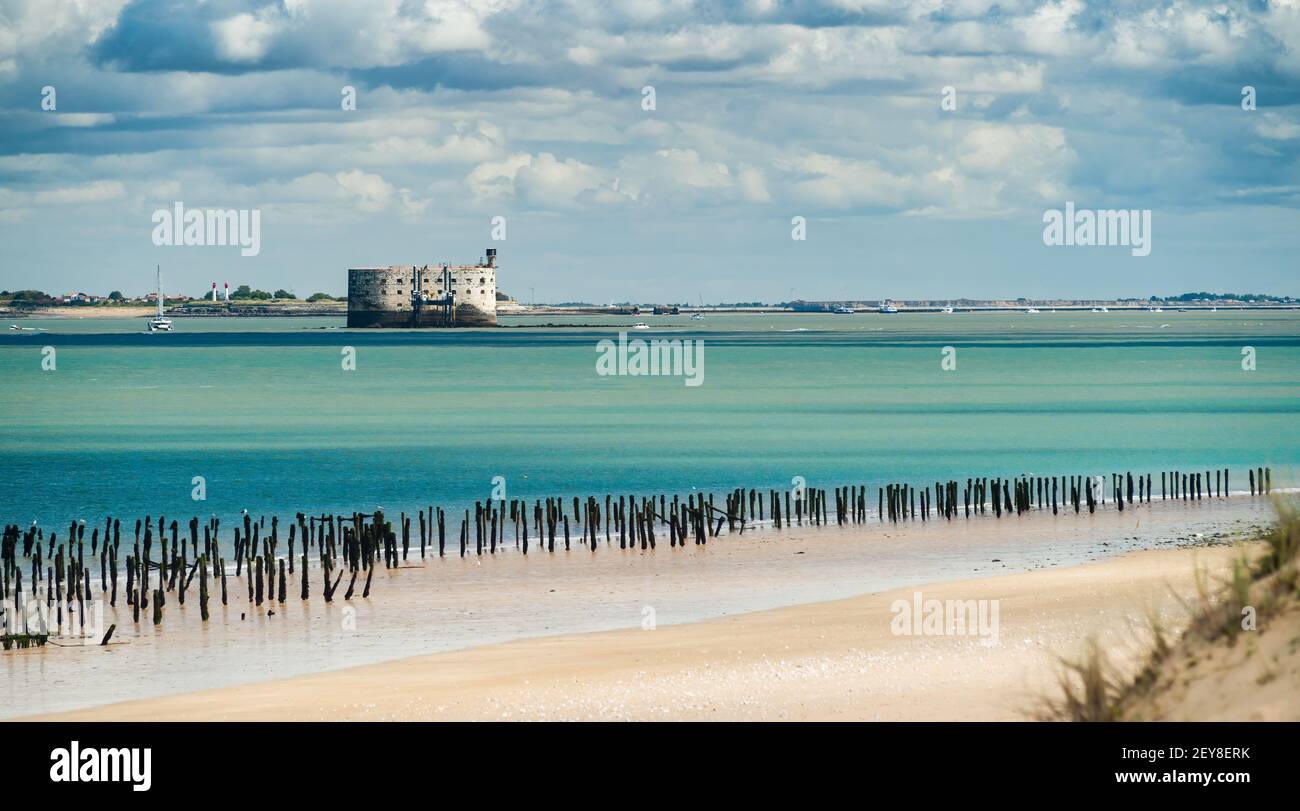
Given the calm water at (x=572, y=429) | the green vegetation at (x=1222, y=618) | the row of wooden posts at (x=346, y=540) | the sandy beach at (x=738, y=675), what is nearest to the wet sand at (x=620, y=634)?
the sandy beach at (x=738, y=675)

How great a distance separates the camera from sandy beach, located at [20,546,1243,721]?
1584 cm

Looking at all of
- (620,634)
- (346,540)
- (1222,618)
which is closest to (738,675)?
(620,634)

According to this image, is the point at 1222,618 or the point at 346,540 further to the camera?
the point at 346,540

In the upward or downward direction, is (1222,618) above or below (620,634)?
above

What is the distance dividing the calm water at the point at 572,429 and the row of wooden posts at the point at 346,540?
628 centimetres

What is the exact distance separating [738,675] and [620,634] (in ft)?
14.4

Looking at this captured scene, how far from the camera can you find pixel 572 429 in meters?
69.6

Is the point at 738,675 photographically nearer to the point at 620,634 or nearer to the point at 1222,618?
the point at 620,634

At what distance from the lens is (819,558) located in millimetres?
30312

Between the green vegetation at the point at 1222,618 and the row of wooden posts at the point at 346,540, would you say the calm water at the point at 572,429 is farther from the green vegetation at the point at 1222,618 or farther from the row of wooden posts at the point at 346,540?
the green vegetation at the point at 1222,618

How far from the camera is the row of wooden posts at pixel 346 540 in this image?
25422 millimetres
